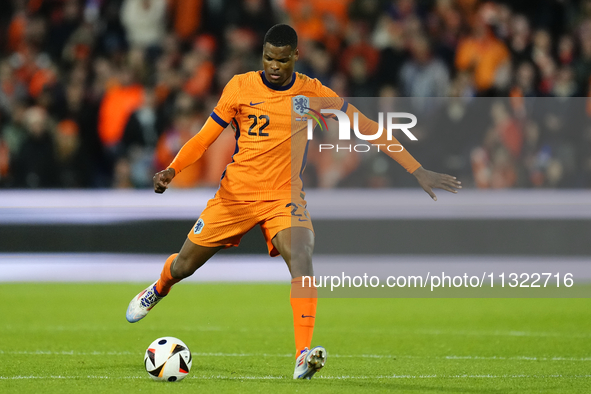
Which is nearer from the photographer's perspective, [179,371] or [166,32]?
[179,371]

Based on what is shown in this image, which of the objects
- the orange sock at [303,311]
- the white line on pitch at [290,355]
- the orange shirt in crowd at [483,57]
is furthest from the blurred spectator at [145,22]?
the orange sock at [303,311]

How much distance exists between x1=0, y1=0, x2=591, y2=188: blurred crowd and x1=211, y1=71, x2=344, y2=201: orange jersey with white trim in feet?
17.4

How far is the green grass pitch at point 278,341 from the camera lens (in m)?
6.05

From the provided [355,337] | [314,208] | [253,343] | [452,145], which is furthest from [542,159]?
[253,343]

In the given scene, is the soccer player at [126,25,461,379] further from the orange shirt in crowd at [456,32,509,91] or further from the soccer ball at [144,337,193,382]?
the orange shirt in crowd at [456,32,509,91]

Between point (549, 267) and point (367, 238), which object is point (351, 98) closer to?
point (367, 238)

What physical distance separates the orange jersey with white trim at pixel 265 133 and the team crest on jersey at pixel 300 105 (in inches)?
1.1

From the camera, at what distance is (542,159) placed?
12109 mm

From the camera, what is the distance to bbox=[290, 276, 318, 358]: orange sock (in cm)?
602

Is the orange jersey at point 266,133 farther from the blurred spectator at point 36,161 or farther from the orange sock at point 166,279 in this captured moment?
the blurred spectator at point 36,161

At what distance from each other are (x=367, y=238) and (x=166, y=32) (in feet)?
16.1

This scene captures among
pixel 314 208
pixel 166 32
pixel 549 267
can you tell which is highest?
pixel 166 32

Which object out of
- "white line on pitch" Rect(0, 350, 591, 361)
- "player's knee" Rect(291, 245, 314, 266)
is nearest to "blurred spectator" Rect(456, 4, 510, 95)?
"white line on pitch" Rect(0, 350, 591, 361)

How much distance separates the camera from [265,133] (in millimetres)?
6508
